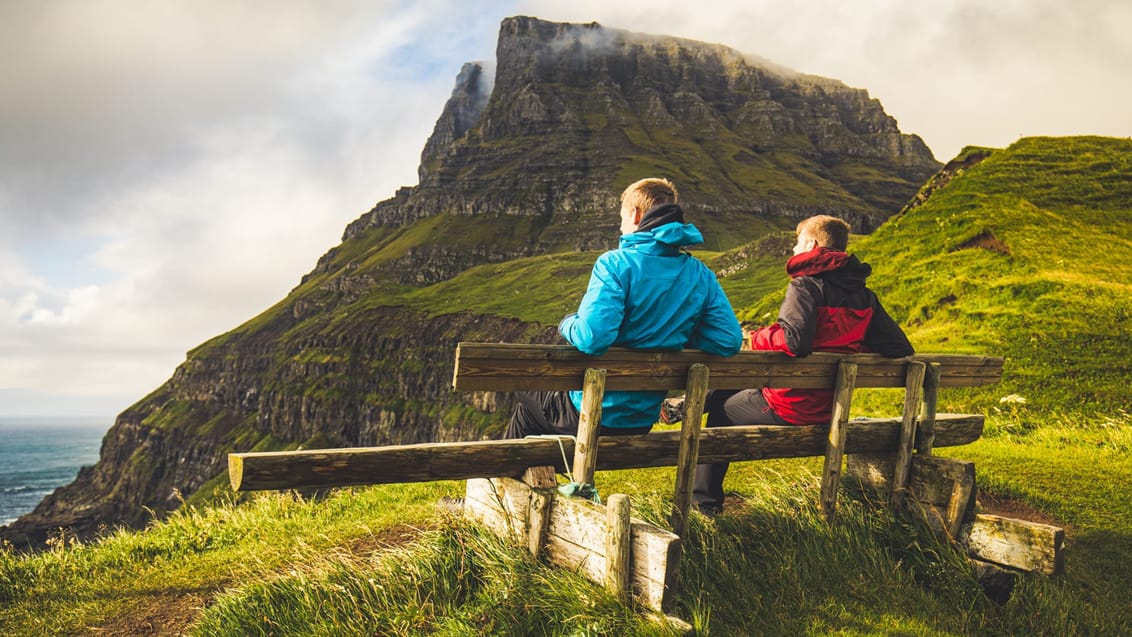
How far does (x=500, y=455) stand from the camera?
17.1 ft

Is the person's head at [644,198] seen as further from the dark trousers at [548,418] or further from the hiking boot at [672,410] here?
the hiking boot at [672,410]

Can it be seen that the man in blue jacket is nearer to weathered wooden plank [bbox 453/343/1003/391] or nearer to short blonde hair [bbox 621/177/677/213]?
short blonde hair [bbox 621/177/677/213]

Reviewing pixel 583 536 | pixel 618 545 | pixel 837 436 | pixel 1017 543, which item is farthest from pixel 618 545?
pixel 1017 543

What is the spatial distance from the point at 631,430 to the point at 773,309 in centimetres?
2168

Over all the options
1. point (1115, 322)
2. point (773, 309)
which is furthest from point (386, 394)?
point (1115, 322)

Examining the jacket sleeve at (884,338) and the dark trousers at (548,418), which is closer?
the dark trousers at (548,418)

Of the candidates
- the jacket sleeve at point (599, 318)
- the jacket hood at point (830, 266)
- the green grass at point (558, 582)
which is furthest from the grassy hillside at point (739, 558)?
the jacket hood at point (830, 266)

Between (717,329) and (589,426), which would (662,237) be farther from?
(589,426)

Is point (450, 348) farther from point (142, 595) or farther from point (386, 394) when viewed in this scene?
point (142, 595)

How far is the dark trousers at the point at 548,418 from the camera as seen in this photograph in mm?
5906

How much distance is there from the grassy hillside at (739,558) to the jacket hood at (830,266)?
2296 millimetres

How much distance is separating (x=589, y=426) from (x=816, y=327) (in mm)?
2803

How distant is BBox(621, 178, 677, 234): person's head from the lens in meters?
5.73

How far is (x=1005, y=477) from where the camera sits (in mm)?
9492
